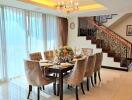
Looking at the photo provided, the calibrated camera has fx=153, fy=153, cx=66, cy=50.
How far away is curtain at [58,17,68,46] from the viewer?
25.8ft

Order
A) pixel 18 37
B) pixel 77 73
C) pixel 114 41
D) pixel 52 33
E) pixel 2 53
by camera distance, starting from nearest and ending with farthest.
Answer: pixel 77 73 → pixel 2 53 → pixel 18 37 → pixel 52 33 → pixel 114 41

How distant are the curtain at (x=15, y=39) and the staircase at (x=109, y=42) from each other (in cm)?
345

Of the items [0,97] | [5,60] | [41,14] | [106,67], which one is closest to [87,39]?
[106,67]

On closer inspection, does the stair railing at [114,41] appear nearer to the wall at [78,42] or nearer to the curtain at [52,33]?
the wall at [78,42]

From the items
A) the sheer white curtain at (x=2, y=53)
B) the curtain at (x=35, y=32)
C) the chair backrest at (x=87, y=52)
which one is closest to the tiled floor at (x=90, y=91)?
the sheer white curtain at (x=2, y=53)

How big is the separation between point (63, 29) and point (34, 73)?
16.1ft

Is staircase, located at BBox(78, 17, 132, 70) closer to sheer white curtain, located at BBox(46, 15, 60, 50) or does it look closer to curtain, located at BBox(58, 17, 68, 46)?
curtain, located at BBox(58, 17, 68, 46)

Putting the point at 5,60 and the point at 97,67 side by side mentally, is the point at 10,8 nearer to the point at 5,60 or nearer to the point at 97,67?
the point at 5,60

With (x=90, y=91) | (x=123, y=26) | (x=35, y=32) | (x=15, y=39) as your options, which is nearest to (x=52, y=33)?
(x=35, y=32)

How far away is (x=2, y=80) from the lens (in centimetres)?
504

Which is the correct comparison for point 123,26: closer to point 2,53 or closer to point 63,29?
point 63,29

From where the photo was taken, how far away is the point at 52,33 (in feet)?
24.2

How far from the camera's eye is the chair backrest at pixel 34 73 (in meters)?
3.36

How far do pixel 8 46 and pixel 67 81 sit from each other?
2.68 meters
